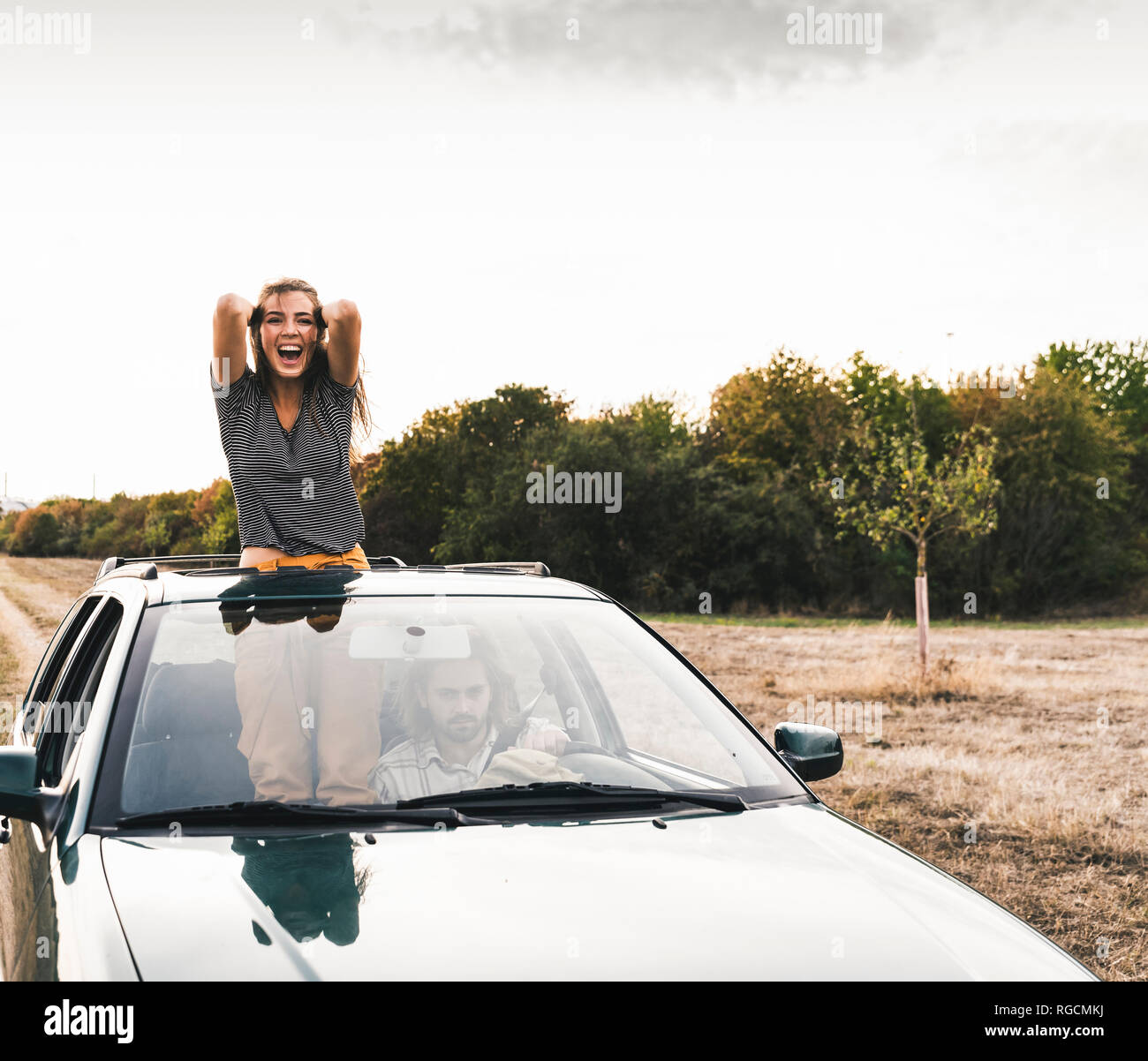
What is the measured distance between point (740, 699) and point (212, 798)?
10.8 m

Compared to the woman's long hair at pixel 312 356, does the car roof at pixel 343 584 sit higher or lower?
lower

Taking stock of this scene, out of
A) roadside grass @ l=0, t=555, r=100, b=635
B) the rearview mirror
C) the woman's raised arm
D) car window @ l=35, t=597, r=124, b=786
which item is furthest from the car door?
roadside grass @ l=0, t=555, r=100, b=635

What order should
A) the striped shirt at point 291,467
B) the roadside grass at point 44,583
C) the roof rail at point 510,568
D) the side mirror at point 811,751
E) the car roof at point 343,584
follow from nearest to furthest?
the car roof at point 343,584 < the side mirror at point 811,751 < the roof rail at point 510,568 < the striped shirt at point 291,467 < the roadside grass at point 44,583

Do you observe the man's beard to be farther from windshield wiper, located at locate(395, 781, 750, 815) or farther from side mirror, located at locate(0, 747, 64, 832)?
side mirror, located at locate(0, 747, 64, 832)

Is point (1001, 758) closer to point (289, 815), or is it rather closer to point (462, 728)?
point (462, 728)

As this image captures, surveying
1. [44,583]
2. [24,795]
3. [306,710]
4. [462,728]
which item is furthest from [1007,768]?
[44,583]

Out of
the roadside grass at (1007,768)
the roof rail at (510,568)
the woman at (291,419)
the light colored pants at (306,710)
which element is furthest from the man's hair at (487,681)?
the roadside grass at (1007,768)

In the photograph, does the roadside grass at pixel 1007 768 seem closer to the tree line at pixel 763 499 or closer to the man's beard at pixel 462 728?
the man's beard at pixel 462 728

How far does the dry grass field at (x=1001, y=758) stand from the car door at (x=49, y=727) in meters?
3.93

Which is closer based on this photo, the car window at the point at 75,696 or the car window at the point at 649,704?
the car window at the point at 75,696

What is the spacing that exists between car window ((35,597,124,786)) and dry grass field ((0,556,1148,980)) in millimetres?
3922

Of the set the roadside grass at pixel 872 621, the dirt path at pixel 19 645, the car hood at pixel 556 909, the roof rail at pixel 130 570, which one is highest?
the roof rail at pixel 130 570

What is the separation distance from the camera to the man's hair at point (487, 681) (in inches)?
121

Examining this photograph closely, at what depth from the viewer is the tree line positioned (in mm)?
35469
